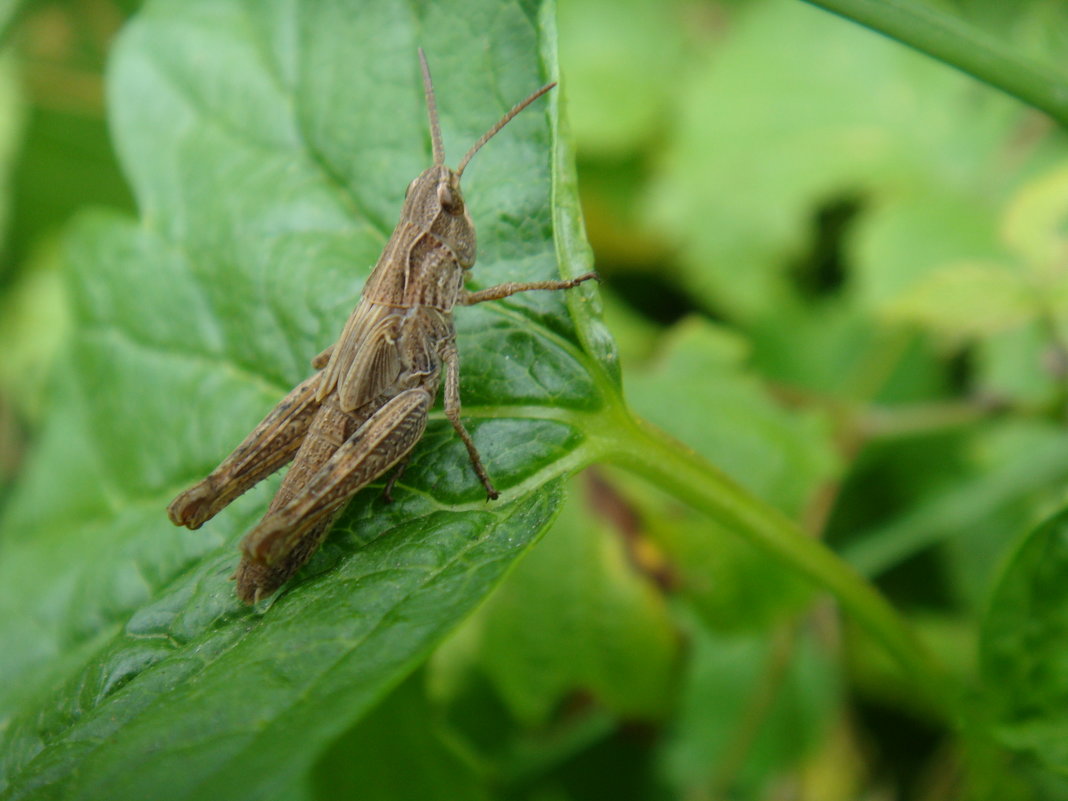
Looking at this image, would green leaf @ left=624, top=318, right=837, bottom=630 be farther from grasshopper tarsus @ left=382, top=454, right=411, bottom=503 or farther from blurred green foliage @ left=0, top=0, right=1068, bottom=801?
grasshopper tarsus @ left=382, top=454, right=411, bottom=503

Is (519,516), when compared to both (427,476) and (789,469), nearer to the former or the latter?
(427,476)

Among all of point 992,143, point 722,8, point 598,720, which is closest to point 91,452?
point 598,720

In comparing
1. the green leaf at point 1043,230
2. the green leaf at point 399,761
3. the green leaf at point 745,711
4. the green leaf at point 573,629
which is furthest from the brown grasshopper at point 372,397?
the green leaf at point 1043,230

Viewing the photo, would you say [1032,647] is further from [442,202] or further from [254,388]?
[254,388]

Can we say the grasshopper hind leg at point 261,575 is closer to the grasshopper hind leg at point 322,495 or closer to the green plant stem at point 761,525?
the grasshopper hind leg at point 322,495

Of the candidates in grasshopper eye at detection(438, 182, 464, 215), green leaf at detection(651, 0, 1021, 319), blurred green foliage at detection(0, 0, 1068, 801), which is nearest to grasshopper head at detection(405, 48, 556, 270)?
grasshopper eye at detection(438, 182, 464, 215)

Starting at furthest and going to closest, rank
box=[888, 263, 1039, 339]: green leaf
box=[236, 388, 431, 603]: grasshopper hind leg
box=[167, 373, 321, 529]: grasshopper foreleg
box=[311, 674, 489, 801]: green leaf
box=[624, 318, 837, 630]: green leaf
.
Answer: box=[888, 263, 1039, 339]: green leaf < box=[624, 318, 837, 630]: green leaf < box=[311, 674, 489, 801]: green leaf < box=[167, 373, 321, 529]: grasshopper foreleg < box=[236, 388, 431, 603]: grasshopper hind leg
